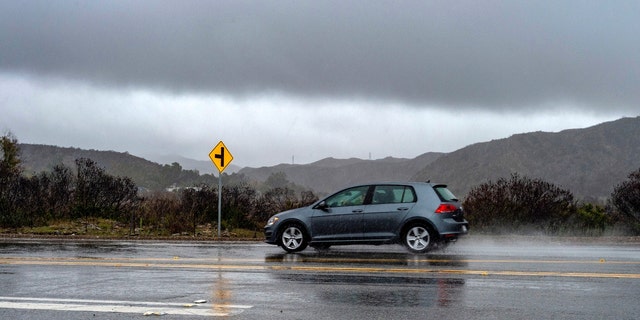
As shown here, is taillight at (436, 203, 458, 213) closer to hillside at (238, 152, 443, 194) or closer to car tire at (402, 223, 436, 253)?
car tire at (402, 223, 436, 253)

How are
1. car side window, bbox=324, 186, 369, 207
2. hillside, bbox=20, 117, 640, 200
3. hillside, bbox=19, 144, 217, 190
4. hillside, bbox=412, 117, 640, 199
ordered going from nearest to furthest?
car side window, bbox=324, 186, 369, 207, hillside, bbox=19, 144, 217, 190, hillside, bbox=20, 117, 640, 200, hillside, bbox=412, 117, 640, 199

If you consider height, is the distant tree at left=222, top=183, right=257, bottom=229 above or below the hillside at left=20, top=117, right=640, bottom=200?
below

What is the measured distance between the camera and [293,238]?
14789 millimetres

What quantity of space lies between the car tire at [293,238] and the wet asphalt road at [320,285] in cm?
35

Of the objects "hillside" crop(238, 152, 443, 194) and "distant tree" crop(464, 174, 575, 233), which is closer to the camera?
"distant tree" crop(464, 174, 575, 233)

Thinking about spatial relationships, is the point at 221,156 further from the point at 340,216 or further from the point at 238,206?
the point at 340,216

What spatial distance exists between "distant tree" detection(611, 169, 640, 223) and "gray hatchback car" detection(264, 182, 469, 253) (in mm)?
13921

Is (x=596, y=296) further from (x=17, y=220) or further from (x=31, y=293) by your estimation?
(x=17, y=220)

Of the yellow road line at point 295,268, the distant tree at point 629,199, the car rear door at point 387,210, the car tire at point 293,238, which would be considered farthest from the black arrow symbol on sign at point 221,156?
the distant tree at point 629,199

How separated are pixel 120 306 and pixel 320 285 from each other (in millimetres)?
2727

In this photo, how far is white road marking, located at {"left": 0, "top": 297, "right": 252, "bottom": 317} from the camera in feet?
23.9

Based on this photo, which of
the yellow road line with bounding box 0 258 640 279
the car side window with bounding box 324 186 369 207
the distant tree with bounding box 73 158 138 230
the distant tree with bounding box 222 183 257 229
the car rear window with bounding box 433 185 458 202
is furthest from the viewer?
the distant tree with bounding box 73 158 138 230

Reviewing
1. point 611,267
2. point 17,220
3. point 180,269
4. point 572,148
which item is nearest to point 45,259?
point 180,269

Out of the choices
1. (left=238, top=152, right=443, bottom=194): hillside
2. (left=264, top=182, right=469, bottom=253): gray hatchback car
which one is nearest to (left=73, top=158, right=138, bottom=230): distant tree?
(left=264, top=182, right=469, bottom=253): gray hatchback car
